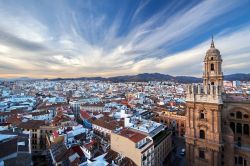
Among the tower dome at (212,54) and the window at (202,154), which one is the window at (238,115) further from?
the tower dome at (212,54)

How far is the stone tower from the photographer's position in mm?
25297

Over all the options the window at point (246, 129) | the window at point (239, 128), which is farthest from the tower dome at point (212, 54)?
the window at point (246, 129)

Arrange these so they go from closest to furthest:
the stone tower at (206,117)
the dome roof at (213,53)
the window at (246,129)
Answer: the stone tower at (206,117)
the window at (246,129)
the dome roof at (213,53)

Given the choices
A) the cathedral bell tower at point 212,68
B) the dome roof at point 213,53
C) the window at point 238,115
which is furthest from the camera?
the dome roof at point 213,53

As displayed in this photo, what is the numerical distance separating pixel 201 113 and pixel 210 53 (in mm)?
9582

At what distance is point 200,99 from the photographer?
26.8m

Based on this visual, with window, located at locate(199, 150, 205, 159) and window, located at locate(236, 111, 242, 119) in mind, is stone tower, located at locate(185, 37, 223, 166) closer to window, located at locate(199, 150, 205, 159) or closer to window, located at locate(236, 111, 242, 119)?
window, located at locate(199, 150, 205, 159)

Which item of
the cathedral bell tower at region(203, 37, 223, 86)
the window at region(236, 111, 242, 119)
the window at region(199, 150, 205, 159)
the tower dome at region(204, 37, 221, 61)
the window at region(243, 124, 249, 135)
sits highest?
the tower dome at region(204, 37, 221, 61)

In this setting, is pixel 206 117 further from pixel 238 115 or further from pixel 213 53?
pixel 213 53

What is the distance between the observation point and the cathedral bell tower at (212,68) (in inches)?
1146

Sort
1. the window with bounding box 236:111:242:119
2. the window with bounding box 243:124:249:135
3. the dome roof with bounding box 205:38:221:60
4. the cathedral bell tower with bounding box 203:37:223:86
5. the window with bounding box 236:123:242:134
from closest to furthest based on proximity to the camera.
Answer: the window with bounding box 243:124:249:135
the window with bounding box 236:111:242:119
the window with bounding box 236:123:242:134
the cathedral bell tower with bounding box 203:37:223:86
the dome roof with bounding box 205:38:221:60

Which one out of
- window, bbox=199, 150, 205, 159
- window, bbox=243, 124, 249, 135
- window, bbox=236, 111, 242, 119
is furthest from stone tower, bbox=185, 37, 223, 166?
window, bbox=243, 124, 249, 135

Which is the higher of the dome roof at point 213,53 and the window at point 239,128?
the dome roof at point 213,53

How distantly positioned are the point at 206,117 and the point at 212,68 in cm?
822
